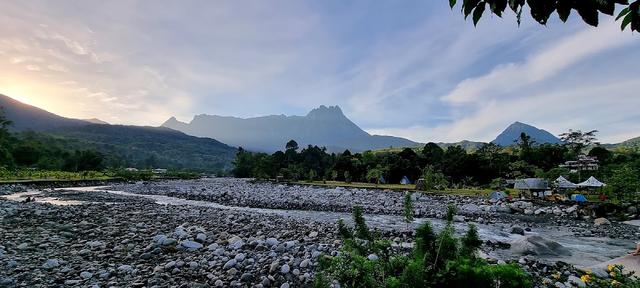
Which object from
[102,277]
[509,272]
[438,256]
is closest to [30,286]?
[102,277]

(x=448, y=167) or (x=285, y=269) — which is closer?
(x=285, y=269)

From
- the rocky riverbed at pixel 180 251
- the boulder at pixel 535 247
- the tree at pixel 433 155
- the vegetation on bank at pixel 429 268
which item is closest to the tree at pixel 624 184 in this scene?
the rocky riverbed at pixel 180 251

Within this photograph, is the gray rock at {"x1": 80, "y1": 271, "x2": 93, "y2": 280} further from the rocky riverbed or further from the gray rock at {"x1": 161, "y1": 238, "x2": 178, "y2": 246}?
the gray rock at {"x1": 161, "y1": 238, "x2": 178, "y2": 246}

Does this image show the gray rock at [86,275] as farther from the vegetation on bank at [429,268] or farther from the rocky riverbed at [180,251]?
the vegetation on bank at [429,268]

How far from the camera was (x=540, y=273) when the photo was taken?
30.0 feet

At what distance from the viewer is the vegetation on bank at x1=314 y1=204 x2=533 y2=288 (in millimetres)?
3928

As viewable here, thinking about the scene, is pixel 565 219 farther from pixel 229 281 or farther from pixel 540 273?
pixel 229 281

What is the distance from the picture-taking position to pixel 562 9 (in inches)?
73.0

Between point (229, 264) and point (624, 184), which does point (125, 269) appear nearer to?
point (229, 264)

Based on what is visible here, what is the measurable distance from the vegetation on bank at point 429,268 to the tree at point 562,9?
9.42 feet

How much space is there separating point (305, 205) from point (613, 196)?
92.5 feet

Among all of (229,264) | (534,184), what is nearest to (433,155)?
(534,184)

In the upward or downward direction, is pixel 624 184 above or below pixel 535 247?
above

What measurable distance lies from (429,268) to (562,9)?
11.4 ft
